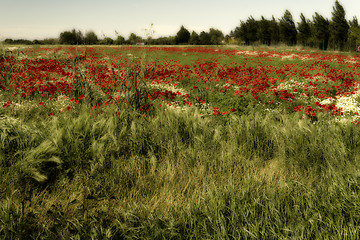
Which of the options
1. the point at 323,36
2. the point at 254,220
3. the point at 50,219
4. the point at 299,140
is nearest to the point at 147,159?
the point at 50,219

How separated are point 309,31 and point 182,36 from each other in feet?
131

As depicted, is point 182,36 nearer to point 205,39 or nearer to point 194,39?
point 194,39

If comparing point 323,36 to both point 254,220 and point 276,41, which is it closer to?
point 276,41

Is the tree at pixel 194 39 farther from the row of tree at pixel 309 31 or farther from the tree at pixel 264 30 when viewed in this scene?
the tree at pixel 264 30

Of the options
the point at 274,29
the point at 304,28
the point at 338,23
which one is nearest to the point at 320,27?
the point at 338,23

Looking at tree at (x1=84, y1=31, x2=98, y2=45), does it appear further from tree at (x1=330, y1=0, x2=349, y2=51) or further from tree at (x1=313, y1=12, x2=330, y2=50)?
tree at (x1=313, y1=12, x2=330, y2=50)

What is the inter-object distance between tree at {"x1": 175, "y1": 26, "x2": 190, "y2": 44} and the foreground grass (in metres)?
77.8

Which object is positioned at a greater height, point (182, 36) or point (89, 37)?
point (182, 36)

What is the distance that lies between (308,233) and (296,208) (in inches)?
9.8

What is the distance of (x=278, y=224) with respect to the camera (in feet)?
6.18

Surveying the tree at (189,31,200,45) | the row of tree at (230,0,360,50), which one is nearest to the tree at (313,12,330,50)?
the row of tree at (230,0,360,50)

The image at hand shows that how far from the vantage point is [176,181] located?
263 cm

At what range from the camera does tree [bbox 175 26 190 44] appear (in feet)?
254

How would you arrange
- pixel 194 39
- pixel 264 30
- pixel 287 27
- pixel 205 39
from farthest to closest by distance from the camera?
pixel 194 39 → pixel 205 39 → pixel 264 30 → pixel 287 27
